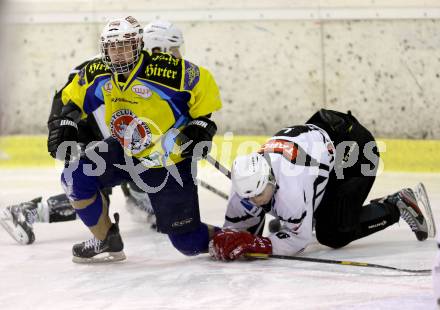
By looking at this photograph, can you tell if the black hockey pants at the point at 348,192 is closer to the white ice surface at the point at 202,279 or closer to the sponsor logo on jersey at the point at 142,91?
the white ice surface at the point at 202,279

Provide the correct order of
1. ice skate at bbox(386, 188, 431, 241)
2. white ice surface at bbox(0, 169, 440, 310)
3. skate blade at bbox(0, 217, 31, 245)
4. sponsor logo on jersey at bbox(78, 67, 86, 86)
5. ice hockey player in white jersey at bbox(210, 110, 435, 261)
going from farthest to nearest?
skate blade at bbox(0, 217, 31, 245) → ice skate at bbox(386, 188, 431, 241) → sponsor logo on jersey at bbox(78, 67, 86, 86) → ice hockey player in white jersey at bbox(210, 110, 435, 261) → white ice surface at bbox(0, 169, 440, 310)

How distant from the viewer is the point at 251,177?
12.6ft

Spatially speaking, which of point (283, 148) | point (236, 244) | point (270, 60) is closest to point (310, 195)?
point (283, 148)

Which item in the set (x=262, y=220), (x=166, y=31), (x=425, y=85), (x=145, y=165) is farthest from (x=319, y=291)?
(x=425, y=85)

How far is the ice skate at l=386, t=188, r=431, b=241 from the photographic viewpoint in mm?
4441

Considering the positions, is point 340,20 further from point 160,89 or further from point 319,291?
point 319,291

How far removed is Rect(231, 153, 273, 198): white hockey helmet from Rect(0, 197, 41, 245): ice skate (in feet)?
4.47

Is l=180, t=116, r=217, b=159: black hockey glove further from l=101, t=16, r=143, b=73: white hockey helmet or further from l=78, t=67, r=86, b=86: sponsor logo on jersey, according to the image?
l=78, t=67, r=86, b=86: sponsor logo on jersey

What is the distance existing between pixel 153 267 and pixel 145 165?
1.47ft

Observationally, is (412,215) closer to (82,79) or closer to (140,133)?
(140,133)

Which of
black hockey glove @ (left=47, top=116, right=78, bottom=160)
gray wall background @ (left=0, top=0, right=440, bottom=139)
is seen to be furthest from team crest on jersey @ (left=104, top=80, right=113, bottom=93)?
gray wall background @ (left=0, top=0, right=440, bottom=139)

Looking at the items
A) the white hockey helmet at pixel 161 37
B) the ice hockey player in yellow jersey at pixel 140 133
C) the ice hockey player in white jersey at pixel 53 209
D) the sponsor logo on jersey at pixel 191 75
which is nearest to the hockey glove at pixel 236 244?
the ice hockey player in yellow jersey at pixel 140 133

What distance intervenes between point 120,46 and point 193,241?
886mm

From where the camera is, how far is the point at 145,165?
4.30 metres
